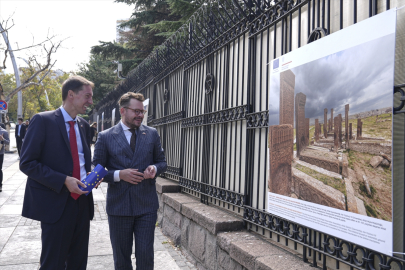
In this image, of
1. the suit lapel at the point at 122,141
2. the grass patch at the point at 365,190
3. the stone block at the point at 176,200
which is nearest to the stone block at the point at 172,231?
the stone block at the point at 176,200

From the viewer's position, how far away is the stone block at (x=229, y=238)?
12.0 ft

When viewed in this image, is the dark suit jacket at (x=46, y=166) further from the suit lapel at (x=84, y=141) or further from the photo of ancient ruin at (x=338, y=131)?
the photo of ancient ruin at (x=338, y=131)

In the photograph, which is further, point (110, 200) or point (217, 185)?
point (217, 185)

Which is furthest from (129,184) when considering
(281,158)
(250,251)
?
(281,158)

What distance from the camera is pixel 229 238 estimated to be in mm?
3711

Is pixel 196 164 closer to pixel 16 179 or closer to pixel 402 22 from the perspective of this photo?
pixel 402 22

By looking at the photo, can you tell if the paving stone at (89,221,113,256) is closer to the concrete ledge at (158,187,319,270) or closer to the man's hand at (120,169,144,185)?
the concrete ledge at (158,187,319,270)

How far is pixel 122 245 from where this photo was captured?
3598 millimetres

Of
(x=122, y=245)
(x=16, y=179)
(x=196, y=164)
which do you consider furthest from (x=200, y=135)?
(x=16, y=179)

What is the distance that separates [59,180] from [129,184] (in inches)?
29.4

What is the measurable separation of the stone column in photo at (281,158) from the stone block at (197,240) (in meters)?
1.52

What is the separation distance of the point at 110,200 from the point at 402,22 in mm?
2857

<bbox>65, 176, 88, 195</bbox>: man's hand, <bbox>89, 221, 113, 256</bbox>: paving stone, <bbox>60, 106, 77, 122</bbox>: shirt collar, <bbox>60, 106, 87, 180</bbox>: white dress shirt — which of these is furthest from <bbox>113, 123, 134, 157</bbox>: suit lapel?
<bbox>89, 221, 113, 256</bbox>: paving stone

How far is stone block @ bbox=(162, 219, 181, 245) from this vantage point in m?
5.50
